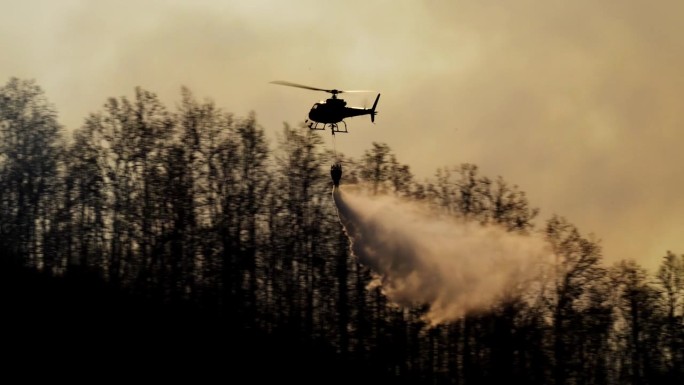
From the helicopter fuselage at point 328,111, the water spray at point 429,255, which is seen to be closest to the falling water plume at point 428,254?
the water spray at point 429,255

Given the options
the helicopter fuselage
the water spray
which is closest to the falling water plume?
the water spray

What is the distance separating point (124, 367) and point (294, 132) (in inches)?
663

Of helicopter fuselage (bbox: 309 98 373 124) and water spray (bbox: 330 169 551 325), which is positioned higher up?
helicopter fuselage (bbox: 309 98 373 124)

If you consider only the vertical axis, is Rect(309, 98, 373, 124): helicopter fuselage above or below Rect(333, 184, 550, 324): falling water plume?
above

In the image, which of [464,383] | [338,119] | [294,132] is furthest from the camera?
[294,132]

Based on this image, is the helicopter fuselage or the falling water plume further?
the falling water plume

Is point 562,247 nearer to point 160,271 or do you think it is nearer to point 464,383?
point 464,383

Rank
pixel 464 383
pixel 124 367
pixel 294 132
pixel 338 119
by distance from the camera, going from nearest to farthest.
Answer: pixel 338 119, pixel 124 367, pixel 464 383, pixel 294 132

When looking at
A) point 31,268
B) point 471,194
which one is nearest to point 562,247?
point 471,194

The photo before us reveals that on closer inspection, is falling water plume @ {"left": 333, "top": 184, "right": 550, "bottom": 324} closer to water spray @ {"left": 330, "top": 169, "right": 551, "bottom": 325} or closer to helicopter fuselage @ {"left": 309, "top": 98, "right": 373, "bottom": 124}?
water spray @ {"left": 330, "top": 169, "right": 551, "bottom": 325}

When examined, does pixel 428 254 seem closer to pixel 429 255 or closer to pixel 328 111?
pixel 429 255

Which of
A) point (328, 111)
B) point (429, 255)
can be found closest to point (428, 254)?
point (429, 255)

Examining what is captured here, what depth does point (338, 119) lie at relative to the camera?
56.3 metres

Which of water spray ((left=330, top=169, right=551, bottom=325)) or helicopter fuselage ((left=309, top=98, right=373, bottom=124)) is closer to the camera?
helicopter fuselage ((left=309, top=98, right=373, bottom=124))
